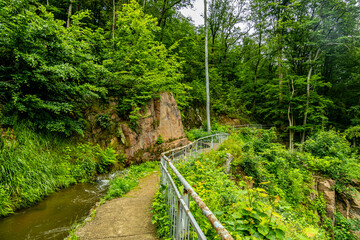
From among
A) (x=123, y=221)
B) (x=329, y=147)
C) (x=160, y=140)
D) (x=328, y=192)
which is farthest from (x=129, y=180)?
(x=329, y=147)

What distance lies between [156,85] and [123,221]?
8424 mm

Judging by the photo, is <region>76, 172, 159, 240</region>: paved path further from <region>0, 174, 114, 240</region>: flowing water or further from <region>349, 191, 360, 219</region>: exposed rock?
<region>349, 191, 360, 219</region>: exposed rock

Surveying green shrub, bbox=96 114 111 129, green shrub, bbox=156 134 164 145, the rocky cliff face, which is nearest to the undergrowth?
the rocky cliff face

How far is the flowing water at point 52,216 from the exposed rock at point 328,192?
1219cm

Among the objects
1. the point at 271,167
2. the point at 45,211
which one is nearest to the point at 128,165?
the point at 45,211

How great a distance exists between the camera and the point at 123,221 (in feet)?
12.7

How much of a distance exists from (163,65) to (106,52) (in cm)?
396

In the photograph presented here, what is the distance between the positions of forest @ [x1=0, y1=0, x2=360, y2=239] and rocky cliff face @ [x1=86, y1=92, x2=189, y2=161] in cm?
43

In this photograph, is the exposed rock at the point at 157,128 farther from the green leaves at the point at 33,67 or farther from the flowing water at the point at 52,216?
the flowing water at the point at 52,216

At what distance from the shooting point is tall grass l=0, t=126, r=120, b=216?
477 centimetres

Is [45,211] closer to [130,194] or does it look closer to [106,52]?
[130,194]

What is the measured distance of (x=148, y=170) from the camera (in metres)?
8.62

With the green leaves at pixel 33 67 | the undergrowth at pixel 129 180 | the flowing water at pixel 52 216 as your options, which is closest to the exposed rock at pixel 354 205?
the undergrowth at pixel 129 180

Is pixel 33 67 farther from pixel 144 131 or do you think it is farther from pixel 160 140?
pixel 160 140
